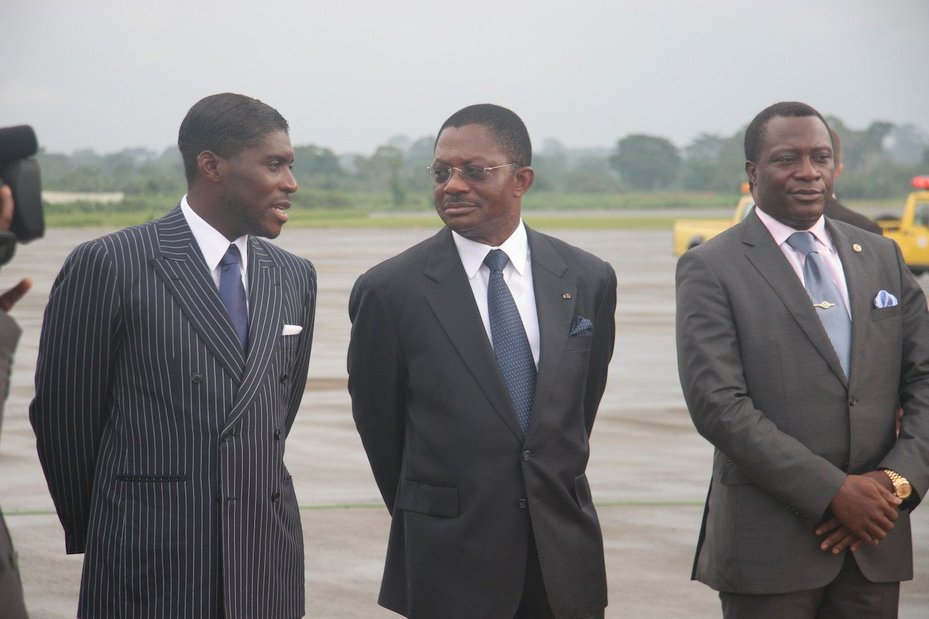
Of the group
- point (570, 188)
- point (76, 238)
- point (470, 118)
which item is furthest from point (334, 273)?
point (570, 188)

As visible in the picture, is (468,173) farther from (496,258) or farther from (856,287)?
(856,287)

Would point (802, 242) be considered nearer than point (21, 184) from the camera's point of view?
No

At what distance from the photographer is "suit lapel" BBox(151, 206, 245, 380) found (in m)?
3.77

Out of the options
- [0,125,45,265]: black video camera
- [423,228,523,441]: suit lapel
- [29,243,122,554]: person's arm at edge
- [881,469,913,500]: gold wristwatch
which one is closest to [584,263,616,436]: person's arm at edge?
[423,228,523,441]: suit lapel

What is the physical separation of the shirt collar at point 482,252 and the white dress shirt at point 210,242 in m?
0.67

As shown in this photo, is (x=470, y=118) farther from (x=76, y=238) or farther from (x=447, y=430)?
(x=76, y=238)

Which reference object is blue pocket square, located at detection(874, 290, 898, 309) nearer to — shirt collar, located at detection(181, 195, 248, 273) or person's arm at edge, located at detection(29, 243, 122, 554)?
shirt collar, located at detection(181, 195, 248, 273)

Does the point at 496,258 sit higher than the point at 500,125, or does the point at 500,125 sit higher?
the point at 500,125

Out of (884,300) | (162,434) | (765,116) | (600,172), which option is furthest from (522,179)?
(600,172)

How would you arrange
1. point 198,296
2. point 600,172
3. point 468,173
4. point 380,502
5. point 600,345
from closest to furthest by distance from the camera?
point 198,296 < point 468,173 < point 600,345 < point 380,502 < point 600,172

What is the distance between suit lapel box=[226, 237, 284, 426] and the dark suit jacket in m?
0.28

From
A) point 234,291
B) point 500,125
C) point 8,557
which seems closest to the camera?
point 8,557

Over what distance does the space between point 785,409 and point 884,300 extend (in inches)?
20.0

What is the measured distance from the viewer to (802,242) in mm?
4293
